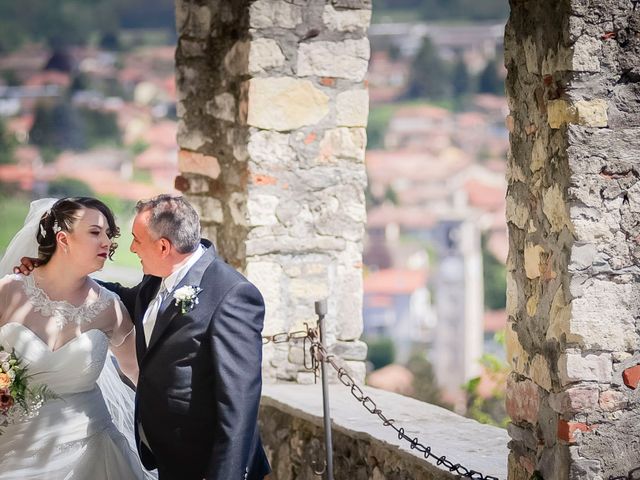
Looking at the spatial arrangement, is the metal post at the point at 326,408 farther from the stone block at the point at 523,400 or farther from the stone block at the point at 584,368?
the stone block at the point at 584,368

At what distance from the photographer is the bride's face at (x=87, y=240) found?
155 inches

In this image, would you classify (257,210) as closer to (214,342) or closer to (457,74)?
(214,342)

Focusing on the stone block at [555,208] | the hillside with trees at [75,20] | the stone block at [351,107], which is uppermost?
the hillside with trees at [75,20]

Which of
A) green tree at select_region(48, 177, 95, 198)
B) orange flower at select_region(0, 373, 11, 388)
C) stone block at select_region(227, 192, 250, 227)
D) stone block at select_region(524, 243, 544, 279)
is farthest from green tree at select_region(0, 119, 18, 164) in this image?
stone block at select_region(524, 243, 544, 279)

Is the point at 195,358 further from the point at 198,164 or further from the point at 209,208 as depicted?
the point at 198,164

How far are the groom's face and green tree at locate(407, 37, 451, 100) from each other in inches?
805

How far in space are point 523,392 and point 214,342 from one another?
0.93 metres

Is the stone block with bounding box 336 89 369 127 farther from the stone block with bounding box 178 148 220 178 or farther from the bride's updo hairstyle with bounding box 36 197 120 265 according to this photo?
the bride's updo hairstyle with bounding box 36 197 120 265

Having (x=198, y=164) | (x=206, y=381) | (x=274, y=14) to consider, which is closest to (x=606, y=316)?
(x=206, y=381)

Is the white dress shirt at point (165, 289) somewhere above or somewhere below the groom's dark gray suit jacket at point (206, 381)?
above

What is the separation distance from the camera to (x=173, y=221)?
3621 millimetres

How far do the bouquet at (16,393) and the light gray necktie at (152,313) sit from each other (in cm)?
40

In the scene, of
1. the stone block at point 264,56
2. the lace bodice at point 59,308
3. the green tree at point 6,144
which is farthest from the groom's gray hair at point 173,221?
the green tree at point 6,144

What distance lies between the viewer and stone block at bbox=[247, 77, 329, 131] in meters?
5.26
